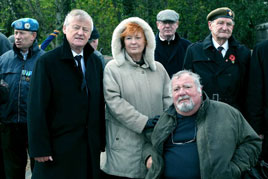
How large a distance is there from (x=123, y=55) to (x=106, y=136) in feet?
2.75

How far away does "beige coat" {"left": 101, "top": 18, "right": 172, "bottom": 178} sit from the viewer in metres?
3.24

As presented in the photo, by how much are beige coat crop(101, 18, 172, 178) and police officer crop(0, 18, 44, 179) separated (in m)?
1.11

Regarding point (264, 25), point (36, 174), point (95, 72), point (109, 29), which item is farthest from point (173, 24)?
point (109, 29)

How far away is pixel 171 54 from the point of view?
4918mm

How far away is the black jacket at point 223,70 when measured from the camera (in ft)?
12.5

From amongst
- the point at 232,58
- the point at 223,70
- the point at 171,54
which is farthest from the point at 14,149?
the point at 232,58

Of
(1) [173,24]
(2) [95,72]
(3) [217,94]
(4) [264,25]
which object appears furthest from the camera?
(4) [264,25]

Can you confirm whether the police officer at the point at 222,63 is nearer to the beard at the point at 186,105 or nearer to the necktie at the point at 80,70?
the beard at the point at 186,105

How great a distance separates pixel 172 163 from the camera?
307cm

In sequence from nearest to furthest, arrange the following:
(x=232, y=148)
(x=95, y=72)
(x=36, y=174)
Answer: (x=232, y=148)
(x=36, y=174)
(x=95, y=72)

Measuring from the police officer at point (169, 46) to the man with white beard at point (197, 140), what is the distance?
1712 millimetres

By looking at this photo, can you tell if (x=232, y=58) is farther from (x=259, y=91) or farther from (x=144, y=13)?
(x=144, y=13)

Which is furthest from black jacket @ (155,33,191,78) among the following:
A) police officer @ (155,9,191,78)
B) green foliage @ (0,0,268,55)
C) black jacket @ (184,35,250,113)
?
green foliage @ (0,0,268,55)

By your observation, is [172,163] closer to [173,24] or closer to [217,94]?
[217,94]
